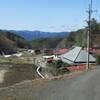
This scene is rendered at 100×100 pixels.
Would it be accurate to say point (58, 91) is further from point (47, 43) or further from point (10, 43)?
point (47, 43)

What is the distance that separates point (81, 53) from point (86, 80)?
28.1 metres

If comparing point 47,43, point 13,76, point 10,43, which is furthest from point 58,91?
point 47,43

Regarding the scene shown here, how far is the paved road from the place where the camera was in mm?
17130

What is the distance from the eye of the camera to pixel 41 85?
70.8 ft

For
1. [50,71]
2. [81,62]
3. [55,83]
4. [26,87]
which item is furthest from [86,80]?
[81,62]

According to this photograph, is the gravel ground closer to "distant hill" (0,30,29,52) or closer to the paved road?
the paved road

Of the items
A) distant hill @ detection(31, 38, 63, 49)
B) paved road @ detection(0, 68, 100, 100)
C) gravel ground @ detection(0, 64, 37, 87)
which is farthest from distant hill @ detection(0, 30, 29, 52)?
paved road @ detection(0, 68, 100, 100)

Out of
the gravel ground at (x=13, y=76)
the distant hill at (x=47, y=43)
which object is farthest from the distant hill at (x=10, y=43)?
the gravel ground at (x=13, y=76)

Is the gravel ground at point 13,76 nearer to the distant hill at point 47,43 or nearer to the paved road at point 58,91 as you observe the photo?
the paved road at point 58,91

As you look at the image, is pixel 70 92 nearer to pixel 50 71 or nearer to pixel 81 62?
pixel 50 71

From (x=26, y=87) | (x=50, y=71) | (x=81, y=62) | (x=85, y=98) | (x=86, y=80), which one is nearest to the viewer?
(x=85, y=98)

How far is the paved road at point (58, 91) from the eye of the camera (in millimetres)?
17130

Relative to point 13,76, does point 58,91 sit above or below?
above

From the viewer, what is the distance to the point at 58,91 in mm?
18891
